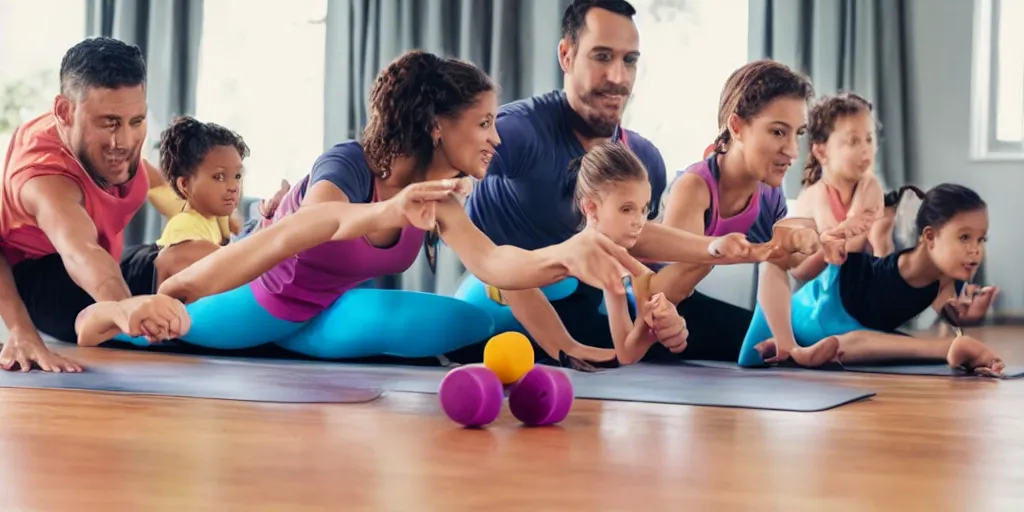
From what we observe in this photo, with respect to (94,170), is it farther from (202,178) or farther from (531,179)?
(531,179)

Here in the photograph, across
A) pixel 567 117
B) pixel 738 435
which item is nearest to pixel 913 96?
pixel 567 117

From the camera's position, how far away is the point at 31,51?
3996 millimetres

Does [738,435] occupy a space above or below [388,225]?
below

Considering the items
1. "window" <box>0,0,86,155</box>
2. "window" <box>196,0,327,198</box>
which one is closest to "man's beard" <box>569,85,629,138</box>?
"window" <box>196,0,327,198</box>

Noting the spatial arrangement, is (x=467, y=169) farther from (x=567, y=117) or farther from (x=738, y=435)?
(x=738, y=435)

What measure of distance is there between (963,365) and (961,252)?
0.28 metres

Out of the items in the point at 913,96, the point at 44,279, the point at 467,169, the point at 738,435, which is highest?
the point at 913,96

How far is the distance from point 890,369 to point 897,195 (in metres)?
0.48

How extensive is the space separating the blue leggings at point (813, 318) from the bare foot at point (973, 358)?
0.22 m

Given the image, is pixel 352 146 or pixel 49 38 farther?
pixel 49 38

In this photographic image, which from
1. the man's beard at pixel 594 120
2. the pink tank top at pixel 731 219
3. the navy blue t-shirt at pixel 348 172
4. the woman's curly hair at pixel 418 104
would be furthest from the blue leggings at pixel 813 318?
the navy blue t-shirt at pixel 348 172

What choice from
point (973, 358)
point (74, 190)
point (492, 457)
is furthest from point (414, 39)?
point (492, 457)

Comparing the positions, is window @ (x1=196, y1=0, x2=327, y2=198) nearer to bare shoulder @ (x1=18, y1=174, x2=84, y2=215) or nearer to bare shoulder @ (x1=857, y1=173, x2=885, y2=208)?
bare shoulder @ (x1=18, y1=174, x2=84, y2=215)

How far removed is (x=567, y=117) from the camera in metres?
2.56
